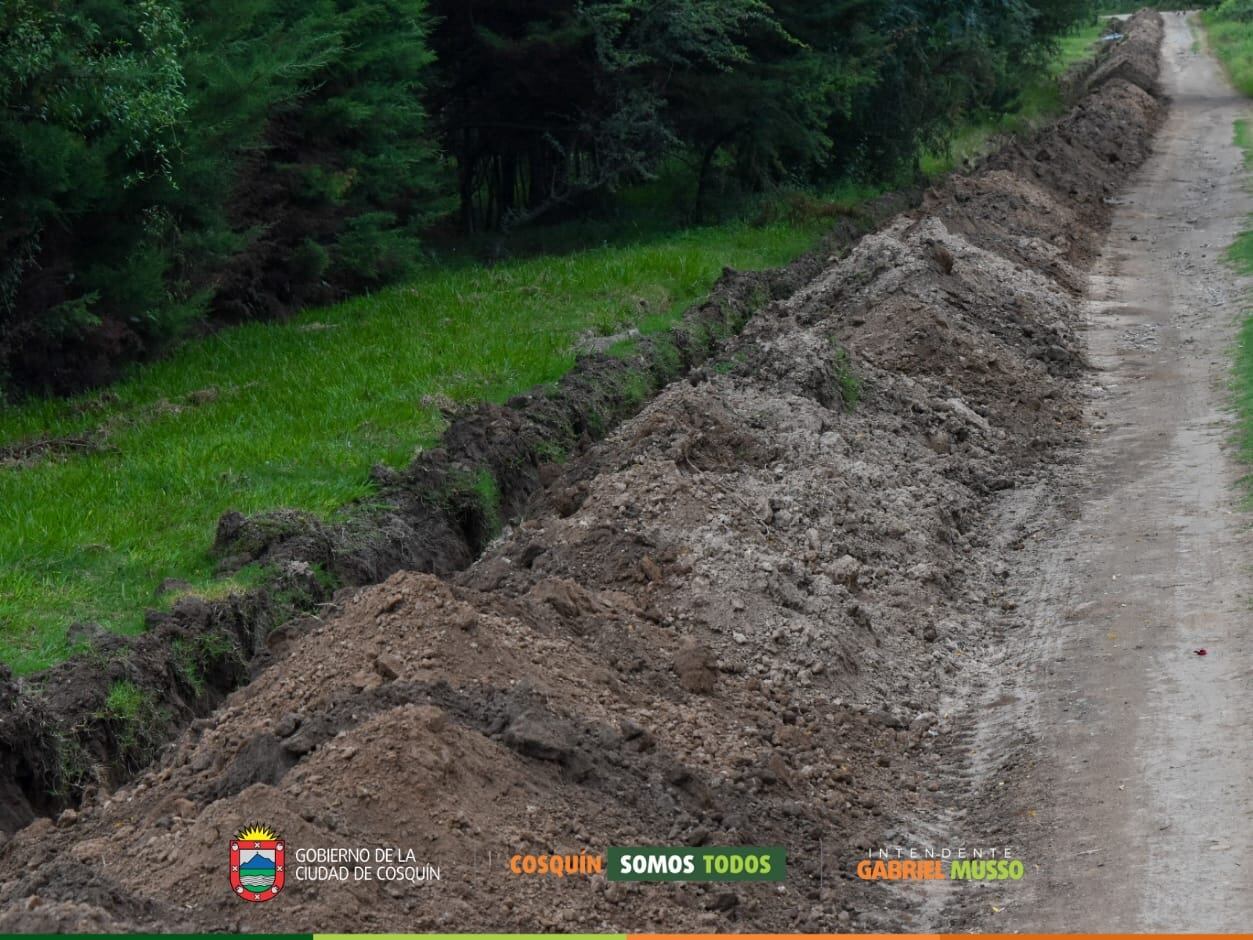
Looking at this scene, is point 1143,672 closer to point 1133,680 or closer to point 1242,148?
point 1133,680

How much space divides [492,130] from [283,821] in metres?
18.1

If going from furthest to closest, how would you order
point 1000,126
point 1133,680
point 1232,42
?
point 1232,42 → point 1000,126 → point 1133,680

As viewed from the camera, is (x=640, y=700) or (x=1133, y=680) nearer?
(x=640, y=700)

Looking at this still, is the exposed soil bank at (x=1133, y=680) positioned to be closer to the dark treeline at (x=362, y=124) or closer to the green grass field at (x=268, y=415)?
the green grass field at (x=268, y=415)

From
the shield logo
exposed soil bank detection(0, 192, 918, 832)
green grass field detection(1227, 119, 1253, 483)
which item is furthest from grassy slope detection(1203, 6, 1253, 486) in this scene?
the shield logo

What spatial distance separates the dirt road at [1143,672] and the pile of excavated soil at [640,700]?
482mm

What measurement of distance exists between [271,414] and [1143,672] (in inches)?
286

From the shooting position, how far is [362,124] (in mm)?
18328

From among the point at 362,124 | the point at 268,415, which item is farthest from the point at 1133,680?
the point at 362,124

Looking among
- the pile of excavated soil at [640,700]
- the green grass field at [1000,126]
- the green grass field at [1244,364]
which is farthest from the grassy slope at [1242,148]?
the green grass field at [1000,126]

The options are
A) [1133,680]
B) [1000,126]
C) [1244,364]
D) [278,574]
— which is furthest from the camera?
[1000,126]

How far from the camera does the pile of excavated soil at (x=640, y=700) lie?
5.51 meters

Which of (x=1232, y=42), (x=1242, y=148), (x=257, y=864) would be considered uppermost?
(x=1232, y=42)

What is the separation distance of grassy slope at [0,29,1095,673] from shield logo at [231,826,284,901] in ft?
9.03
